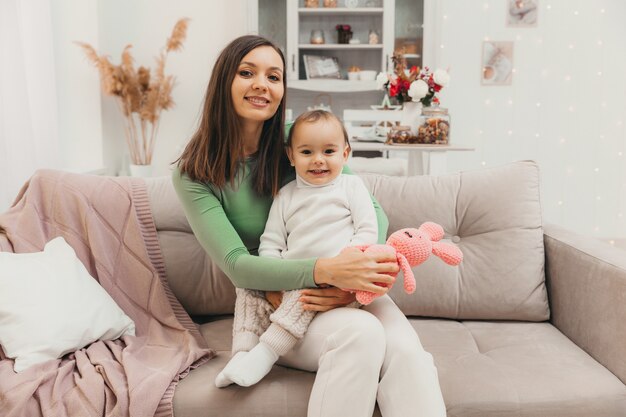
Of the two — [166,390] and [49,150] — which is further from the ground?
[49,150]

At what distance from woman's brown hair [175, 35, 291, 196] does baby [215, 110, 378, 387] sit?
0.09 m

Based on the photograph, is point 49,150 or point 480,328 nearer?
point 480,328

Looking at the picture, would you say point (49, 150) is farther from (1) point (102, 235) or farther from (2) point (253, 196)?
(2) point (253, 196)

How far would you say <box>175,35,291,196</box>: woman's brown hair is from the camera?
1.54m

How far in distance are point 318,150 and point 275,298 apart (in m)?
0.39

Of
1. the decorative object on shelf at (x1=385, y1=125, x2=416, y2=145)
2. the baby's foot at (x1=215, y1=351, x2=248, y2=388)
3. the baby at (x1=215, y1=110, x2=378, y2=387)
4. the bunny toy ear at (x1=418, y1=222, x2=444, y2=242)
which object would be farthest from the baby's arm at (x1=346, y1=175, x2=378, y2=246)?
the decorative object on shelf at (x1=385, y1=125, x2=416, y2=145)

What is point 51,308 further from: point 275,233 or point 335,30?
point 335,30

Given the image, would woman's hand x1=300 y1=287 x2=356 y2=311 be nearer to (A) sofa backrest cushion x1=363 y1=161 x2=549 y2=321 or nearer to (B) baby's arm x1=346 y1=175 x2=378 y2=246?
(B) baby's arm x1=346 y1=175 x2=378 y2=246

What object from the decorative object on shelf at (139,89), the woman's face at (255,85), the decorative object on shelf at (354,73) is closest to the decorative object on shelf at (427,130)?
the decorative object on shelf at (354,73)

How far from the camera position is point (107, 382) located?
1314 mm

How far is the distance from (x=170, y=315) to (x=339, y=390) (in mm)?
645

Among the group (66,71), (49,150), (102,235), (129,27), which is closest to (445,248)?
(102,235)

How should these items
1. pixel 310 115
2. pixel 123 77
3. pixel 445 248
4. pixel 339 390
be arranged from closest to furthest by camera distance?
pixel 339 390
pixel 445 248
pixel 310 115
pixel 123 77

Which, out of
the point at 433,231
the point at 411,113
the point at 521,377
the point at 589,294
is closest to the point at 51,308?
the point at 433,231
